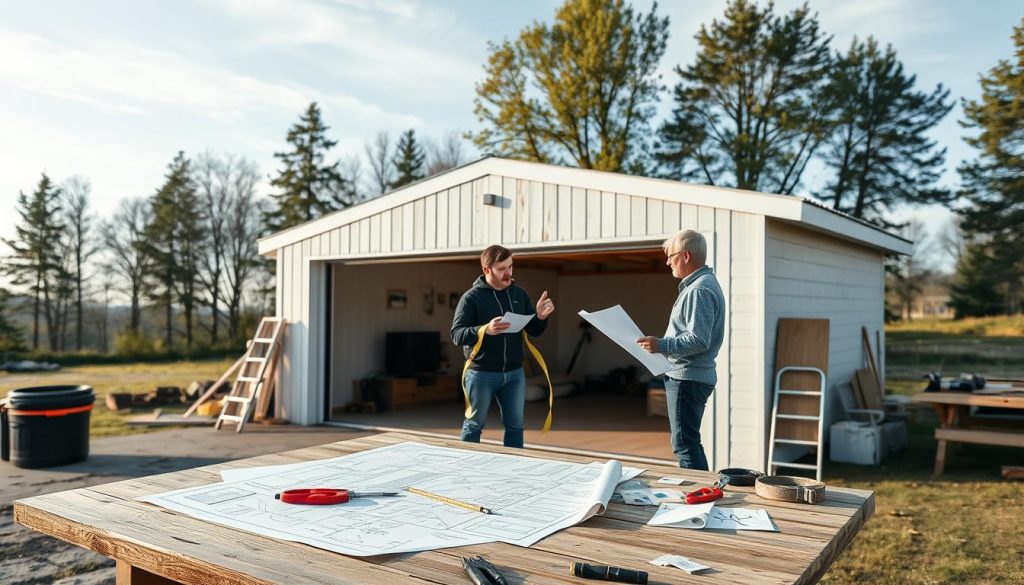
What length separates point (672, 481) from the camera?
2018mm

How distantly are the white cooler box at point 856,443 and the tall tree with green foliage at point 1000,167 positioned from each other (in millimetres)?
15097

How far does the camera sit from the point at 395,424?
29.0 feet

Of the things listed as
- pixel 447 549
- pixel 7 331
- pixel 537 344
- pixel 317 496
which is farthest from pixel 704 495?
pixel 7 331

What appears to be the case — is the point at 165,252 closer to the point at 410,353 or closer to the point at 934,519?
the point at 410,353

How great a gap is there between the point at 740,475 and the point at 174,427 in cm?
838

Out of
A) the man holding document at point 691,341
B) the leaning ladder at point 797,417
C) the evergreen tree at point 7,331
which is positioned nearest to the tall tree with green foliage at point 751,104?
the leaning ladder at point 797,417

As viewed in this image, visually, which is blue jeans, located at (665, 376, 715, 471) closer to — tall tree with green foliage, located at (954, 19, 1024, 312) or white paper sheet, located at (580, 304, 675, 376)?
white paper sheet, located at (580, 304, 675, 376)

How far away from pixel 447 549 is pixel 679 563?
0.45m

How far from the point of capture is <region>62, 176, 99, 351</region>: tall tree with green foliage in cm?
2427

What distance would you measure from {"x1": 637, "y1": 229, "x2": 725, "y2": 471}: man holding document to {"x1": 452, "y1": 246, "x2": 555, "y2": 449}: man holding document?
94cm

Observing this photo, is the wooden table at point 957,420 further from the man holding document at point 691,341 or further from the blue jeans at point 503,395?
the blue jeans at point 503,395

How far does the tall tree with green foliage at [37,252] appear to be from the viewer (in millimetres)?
23250

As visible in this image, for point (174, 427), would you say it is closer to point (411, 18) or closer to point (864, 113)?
point (411, 18)

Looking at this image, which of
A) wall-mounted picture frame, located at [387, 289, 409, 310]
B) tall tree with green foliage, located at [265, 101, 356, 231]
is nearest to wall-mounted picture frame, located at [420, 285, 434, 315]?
wall-mounted picture frame, located at [387, 289, 409, 310]
